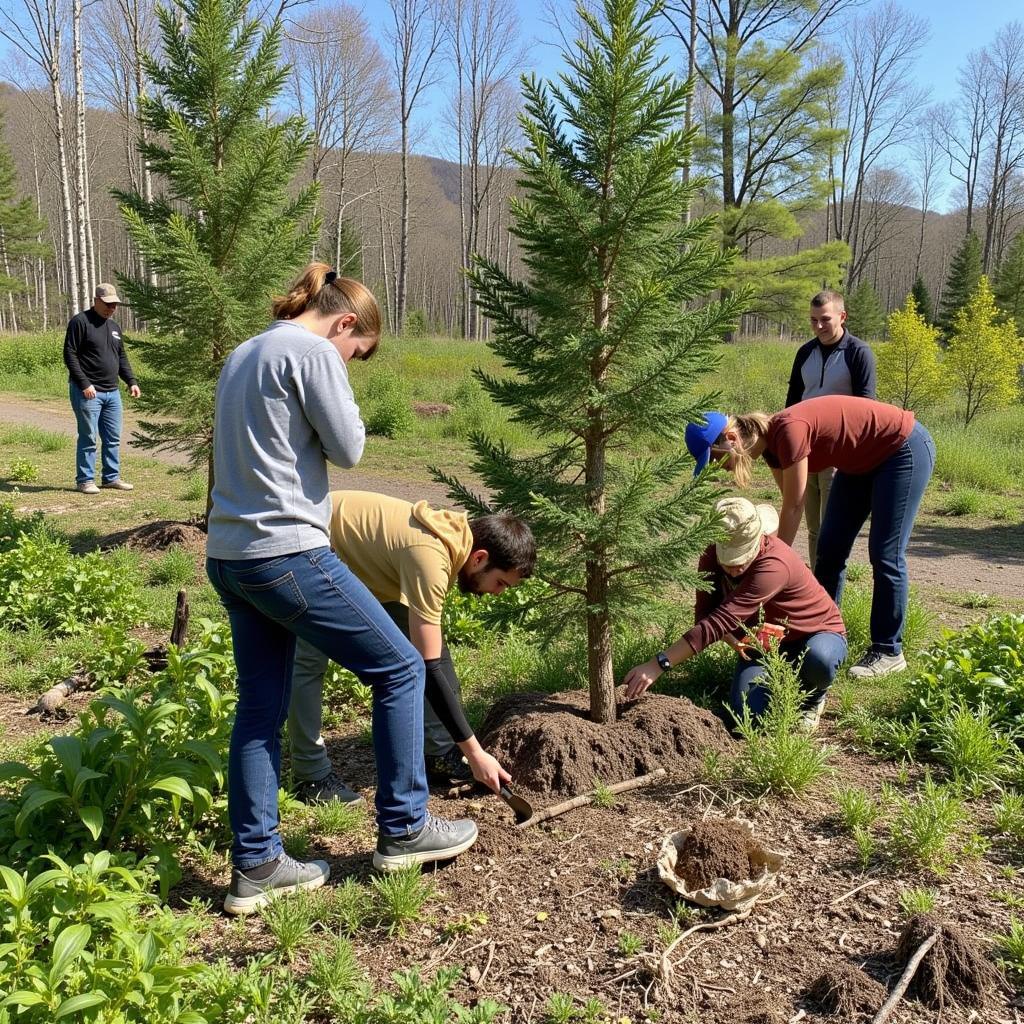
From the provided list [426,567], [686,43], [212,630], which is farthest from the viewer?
[686,43]

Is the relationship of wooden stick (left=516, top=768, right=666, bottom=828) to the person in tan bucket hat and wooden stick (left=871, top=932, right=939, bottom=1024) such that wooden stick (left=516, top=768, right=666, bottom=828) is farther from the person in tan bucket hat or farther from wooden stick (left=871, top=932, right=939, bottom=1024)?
wooden stick (left=871, top=932, right=939, bottom=1024)

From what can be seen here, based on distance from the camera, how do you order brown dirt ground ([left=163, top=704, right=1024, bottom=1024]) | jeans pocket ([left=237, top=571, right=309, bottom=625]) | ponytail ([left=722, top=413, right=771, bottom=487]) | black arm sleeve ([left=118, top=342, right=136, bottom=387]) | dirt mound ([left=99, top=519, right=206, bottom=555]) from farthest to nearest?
black arm sleeve ([left=118, top=342, right=136, bottom=387])
dirt mound ([left=99, top=519, right=206, bottom=555])
ponytail ([left=722, top=413, right=771, bottom=487])
jeans pocket ([left=237, top=571, right=309, bottom=625])
brown dirt ground ([left=163, top=704, right=1024, bottom=1024])

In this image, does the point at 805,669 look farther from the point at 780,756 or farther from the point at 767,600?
the point at 780,756

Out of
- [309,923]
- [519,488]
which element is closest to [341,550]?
[519,488]

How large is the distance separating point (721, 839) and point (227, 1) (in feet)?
23.9

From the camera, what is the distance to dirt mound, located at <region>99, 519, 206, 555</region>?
732cm

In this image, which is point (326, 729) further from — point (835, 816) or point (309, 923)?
point (835, 816)

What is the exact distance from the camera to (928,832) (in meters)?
2.81

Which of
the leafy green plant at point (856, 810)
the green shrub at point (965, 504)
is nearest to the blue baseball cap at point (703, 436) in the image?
the leafy green plant at point (856, 810)

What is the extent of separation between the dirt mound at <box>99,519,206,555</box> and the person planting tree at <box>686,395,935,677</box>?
5.13 metres

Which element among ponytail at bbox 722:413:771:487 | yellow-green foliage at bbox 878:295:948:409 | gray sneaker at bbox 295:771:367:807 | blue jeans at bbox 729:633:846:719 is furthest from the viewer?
yellow-green foliage at bbox 878:295:948:409

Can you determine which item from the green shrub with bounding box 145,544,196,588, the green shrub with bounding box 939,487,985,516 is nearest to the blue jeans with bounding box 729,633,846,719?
the green shrub with bounding box 145,544,196,588

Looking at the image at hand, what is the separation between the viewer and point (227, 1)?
674 cm

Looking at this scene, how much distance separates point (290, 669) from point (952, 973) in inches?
85.6
